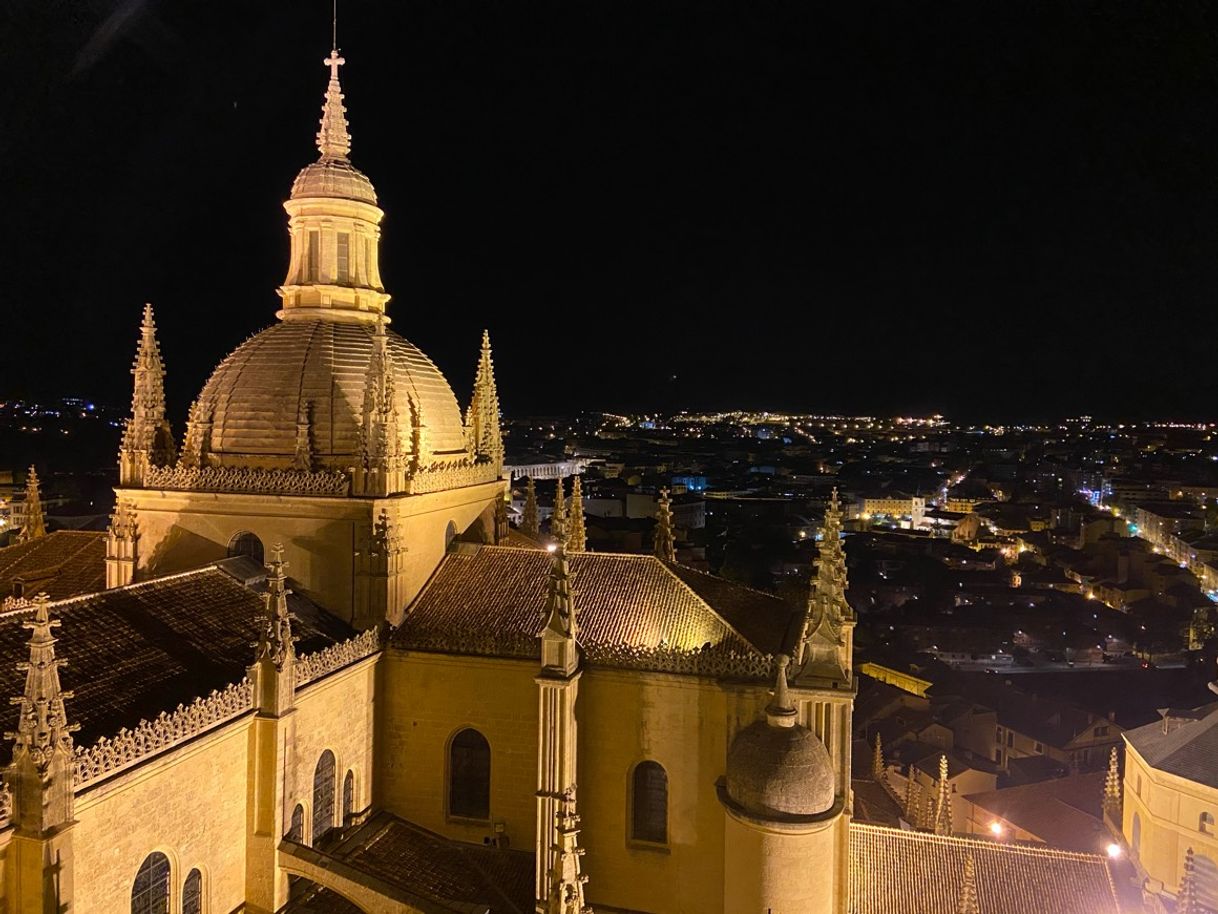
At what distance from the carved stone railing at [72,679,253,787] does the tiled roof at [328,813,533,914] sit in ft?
15.2

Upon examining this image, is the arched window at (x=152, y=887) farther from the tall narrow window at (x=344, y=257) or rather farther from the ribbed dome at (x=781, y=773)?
the tall narrow window at (x=344, y=257)

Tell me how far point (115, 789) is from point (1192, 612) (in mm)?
77130

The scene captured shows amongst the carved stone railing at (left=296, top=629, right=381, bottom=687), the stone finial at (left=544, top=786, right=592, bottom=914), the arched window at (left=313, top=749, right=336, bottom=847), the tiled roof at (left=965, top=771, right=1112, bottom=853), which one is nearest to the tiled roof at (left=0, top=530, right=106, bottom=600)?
the carved stone railing at (left=296, top=629, right=381, bottom=687)

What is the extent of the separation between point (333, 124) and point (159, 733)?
787 inches

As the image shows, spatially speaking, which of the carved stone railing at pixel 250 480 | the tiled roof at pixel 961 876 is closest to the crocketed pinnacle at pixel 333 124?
the carved stone railing at pixel 250 480

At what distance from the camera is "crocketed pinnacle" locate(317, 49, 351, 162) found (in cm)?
2653

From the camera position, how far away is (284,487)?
2173cm

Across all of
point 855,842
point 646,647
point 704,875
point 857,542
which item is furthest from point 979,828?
point 857,542

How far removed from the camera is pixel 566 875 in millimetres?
16719

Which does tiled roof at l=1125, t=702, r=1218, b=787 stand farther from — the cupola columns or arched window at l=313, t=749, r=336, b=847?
the cupola columns

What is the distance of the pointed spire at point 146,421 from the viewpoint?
23000 mm

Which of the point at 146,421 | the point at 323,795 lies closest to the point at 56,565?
the point at 146,421

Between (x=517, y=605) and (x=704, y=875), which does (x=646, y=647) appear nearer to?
(x=517, y=605)

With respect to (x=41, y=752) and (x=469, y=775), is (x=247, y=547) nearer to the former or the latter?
(x=469, y=775)
